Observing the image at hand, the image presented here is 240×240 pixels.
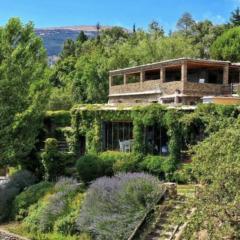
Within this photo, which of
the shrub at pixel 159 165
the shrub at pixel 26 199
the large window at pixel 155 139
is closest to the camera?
the shrub at pixel 26 199

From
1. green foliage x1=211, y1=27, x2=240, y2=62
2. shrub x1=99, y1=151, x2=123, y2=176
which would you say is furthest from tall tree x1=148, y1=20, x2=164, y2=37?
shrub x1=99, y1=151, x2=123, y2=176

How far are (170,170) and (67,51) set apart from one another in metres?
65.9

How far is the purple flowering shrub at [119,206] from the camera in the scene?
24.8 meters

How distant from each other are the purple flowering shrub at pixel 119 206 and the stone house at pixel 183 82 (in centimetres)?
1757

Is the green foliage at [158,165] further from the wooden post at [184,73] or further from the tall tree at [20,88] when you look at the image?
the wooden post at [184,73]

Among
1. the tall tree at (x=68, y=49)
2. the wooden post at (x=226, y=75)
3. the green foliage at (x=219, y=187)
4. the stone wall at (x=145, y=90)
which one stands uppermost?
the tall tree at (x=68, y=49)

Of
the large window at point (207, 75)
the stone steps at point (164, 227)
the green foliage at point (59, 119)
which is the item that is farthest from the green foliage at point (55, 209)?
the large window at point (207, 75)

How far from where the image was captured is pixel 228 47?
66.2m

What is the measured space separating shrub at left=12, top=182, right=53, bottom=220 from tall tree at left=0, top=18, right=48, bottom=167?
15.1 ft

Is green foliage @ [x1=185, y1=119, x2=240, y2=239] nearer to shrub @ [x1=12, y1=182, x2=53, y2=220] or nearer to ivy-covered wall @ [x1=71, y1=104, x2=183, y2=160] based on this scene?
ivy-covered wall @ [x1=71, y1=104, x2=183, y2=160]

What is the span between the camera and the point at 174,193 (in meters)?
26.1

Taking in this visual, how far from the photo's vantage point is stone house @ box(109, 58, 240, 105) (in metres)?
44.1

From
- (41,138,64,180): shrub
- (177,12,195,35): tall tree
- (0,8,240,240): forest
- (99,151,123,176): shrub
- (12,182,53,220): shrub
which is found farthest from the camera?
(177,12,195,35): tall tree

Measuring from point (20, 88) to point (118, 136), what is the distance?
7.16m
